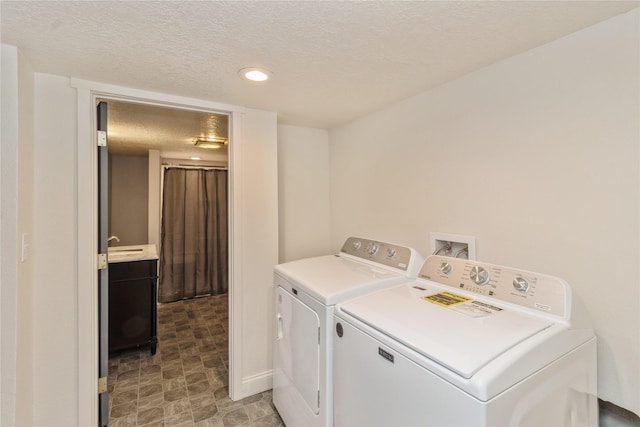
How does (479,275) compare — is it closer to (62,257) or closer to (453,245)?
(453,245)

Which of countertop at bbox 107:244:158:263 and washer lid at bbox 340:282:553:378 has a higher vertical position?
countertop at bbox 107:244:158:263

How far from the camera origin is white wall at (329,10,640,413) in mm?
1078

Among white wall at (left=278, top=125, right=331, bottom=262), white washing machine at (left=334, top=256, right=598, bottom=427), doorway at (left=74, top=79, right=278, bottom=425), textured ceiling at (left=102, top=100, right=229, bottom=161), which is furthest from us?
white wall at (left=278, top=125, right=331, bottom=262)

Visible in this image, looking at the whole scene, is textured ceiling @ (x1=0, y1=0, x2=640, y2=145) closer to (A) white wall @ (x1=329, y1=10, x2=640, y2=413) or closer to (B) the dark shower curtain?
(A) white wall @ (x1=329, y1=10, x2=640, y2=413)

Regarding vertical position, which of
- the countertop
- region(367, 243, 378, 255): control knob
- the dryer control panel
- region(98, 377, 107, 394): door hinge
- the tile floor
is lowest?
the tile floor

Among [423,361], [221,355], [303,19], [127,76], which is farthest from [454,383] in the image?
[221,355]

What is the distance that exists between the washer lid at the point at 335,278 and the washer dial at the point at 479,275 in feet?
1.17

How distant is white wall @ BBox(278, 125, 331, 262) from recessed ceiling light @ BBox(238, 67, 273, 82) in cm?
95

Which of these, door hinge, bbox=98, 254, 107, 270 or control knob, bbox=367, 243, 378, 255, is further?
control knob, bbox=367, 243, 378, 255

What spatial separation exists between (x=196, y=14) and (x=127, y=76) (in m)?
0.81

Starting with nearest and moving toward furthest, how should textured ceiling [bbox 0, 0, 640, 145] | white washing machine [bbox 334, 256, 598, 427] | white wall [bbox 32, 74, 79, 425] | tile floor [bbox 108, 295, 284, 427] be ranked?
white washing machine [bbox 334, 256, 598, 427], textured ceiling [bbox 0, 0, 640, 145], white wall [bbox 32, 74, 79, 425], tile floor [bbox 108, 295, 284, 427]

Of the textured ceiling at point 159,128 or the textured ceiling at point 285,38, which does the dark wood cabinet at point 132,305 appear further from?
the textured ceiling at point 285,38

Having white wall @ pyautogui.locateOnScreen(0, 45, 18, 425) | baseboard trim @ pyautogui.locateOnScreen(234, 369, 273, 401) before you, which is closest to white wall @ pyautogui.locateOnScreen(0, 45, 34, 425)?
white wall @ pyautogui.locateOnScreen(0, 45, 18, 425)

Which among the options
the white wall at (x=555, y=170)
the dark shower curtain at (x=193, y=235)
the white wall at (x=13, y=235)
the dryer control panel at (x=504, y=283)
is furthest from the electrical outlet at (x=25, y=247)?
the dark shower curtain at (x=193, y=235)
